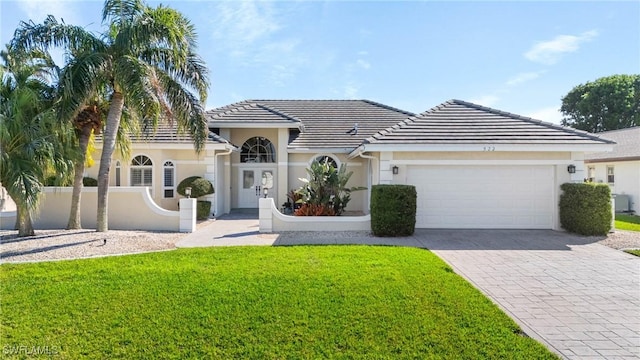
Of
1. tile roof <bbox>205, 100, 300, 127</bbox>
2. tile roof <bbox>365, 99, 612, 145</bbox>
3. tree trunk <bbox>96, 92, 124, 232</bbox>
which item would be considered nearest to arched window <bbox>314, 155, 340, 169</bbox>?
tile roof <bbox>205, 100, 300, 127</bbox>

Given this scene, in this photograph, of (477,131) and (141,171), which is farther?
(141,171)

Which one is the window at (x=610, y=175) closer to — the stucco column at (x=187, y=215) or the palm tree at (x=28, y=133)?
Result: the stucco column at (x=187, y=215)

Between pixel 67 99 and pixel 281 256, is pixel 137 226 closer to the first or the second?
pixel 67 99

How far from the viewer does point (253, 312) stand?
194 inches

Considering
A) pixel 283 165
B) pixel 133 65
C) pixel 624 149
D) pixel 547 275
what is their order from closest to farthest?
pixel 547 275, pixel 133 65, pixel 283 165, pixel 624 149

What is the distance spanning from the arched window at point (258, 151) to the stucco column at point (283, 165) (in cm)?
105

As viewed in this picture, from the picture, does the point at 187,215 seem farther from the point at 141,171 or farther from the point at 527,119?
the point at 527,119

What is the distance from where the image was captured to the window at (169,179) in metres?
15.5

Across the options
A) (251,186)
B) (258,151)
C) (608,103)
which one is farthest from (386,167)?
(608,103)

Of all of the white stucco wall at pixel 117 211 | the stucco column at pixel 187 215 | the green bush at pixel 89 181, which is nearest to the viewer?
the stucco column at pixel 187 215

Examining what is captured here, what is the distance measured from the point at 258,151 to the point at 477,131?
1138cm

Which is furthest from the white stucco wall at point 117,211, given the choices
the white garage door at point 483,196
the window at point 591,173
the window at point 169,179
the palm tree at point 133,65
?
the window at point 591,173

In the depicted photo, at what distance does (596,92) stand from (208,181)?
50.8 m

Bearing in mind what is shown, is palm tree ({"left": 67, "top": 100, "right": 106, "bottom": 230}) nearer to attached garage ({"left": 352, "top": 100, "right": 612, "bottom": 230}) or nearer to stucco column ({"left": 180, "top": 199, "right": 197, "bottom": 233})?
stucco column ({"left": 180, "top": 199, "right": 197, "bottom": 233})
